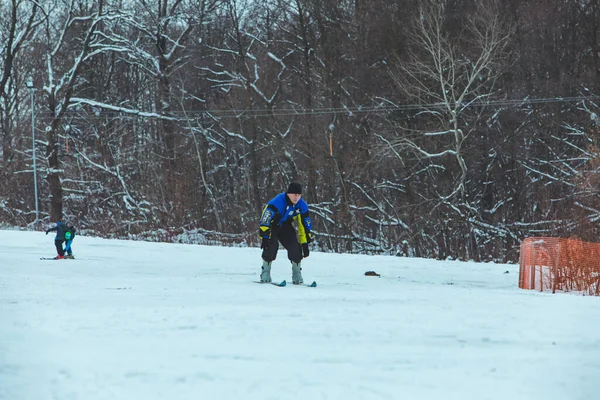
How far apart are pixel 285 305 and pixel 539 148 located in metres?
30.7

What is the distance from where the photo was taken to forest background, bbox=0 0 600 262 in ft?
121

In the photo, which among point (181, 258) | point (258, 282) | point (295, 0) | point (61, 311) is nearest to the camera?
point (61, 311)

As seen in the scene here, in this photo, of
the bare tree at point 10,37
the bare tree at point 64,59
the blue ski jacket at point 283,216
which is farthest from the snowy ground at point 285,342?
the bare tree at point 10,37

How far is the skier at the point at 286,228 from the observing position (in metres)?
14.1

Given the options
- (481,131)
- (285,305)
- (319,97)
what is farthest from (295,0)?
(285,305)

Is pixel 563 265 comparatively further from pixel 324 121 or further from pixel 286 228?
pixel 324 121

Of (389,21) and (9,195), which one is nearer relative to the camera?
(389,21)

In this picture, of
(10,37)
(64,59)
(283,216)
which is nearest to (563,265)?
(283,216)

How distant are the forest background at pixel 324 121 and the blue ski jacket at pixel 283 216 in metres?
16.7

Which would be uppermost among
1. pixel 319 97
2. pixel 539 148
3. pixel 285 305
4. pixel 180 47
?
pixel 180 47

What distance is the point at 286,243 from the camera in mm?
14570

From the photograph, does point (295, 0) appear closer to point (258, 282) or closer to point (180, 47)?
point (180, 47)

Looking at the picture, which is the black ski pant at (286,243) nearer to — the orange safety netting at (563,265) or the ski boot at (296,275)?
the ski boot at (296,275)

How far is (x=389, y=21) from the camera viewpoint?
4169cm
